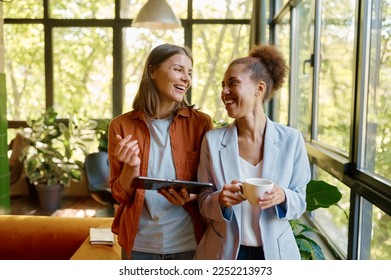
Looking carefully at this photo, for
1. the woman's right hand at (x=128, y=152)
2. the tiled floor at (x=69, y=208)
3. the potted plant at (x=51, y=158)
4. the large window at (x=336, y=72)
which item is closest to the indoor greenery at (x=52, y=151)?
the potted plant at (x=51, y=158)

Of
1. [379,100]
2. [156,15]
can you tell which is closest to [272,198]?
[379,100]

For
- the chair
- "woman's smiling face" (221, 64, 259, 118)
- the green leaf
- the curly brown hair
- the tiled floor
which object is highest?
the curly brown hair

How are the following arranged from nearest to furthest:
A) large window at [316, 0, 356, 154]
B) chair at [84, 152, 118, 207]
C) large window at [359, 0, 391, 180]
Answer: large window at [359, 0, 391, 180]
large window at [316, 0, 356, 154]
chair at [84, 152, 118, 207]

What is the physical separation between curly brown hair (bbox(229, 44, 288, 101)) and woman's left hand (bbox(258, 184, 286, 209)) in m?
0.27

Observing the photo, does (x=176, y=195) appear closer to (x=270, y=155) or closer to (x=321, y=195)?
(x=270, y=155)

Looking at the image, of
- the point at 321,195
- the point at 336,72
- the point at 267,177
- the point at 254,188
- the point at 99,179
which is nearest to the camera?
the point at 254,188

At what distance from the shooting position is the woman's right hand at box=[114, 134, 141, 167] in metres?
1.11

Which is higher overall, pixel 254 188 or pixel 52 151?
pixel 254 188

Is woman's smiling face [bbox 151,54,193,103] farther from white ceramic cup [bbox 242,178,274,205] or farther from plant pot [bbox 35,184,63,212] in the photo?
plant pot [bbox 35,184,63,212]

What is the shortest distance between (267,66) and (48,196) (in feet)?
12.5

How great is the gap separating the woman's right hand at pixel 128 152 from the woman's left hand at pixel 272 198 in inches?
13.0

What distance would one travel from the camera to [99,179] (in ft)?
12.5

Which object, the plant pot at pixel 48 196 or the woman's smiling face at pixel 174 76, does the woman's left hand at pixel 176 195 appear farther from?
the plant pot at pixel 48 196

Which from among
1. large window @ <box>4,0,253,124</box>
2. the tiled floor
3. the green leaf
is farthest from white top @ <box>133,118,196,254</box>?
large window @ <box>4,0,253,124</box>
